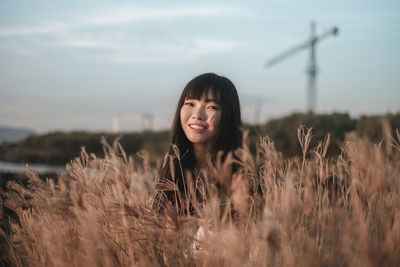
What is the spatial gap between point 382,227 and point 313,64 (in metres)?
44.3

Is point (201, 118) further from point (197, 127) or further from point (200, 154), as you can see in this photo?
point (200, 154)

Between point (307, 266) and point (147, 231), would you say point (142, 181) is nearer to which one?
point (147, 231)

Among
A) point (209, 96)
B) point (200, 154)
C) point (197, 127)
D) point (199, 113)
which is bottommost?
point (200, 154)

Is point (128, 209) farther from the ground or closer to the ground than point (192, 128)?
closer to the ground

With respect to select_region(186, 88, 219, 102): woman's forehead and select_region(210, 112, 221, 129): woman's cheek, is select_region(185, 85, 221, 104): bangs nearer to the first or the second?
select_region(186, 88, 219, 102): woman's forehead

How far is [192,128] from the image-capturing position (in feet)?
9.37

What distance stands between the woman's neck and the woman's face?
2.7 inches

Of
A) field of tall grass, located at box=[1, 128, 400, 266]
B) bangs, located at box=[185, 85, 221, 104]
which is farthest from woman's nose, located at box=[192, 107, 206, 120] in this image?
field of tall grass, located at box=[1, 128, 400, 266]

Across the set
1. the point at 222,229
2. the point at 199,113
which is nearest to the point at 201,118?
the point at 199,113

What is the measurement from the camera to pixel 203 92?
9.76ft

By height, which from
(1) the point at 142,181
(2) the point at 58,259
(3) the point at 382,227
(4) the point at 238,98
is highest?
(4) the point at 238,98

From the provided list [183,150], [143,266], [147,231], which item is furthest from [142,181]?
[183,150]

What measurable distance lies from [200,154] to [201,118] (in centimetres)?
40

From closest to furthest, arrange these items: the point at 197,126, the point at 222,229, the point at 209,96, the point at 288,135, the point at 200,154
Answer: the point at 222,229, the point at 197,126, the point at 209,96, the point at 200,154, the point at 288,135
